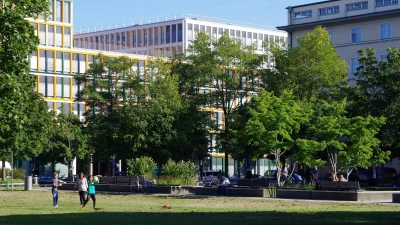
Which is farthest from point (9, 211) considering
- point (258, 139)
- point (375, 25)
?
point (375, 25)

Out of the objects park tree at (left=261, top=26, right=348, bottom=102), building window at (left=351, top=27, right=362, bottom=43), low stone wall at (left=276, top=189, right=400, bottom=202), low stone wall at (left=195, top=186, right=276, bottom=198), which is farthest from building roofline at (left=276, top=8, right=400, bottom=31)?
low stone wall at (left=276, top=189, right=400, bottom=202)

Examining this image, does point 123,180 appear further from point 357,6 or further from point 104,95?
point 357,6

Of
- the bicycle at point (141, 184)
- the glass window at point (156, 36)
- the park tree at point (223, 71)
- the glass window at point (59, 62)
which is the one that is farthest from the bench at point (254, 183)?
the glass window at point (156, 36)

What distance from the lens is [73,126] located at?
81.4 metres

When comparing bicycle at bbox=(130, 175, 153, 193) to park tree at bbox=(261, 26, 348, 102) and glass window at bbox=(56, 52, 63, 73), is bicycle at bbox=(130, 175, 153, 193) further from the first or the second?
glass window at bbox=(56, 52, 63, 73)

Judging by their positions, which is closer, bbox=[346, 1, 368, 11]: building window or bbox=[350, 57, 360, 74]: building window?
bbox=[346, 1, 368, 11]: building window

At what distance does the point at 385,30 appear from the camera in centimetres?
8300

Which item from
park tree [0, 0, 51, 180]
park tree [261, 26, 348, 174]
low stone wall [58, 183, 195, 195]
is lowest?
low stone wall [58, 183, 195, 195]

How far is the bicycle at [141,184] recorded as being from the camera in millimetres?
50531

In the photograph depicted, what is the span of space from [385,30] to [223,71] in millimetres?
21396

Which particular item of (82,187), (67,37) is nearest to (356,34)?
(67,37)

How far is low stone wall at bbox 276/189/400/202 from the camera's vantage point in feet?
129

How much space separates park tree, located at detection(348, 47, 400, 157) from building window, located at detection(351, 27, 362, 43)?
23546mm

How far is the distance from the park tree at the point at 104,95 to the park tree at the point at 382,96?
19.2 m
